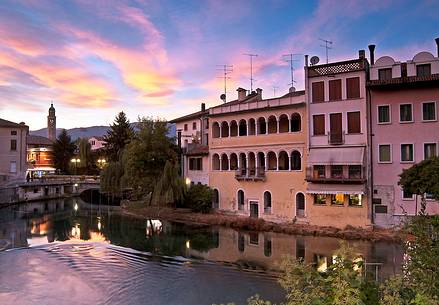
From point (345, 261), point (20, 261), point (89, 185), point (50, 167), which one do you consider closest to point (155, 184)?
point (20, 261)

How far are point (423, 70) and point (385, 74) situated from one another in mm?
2394

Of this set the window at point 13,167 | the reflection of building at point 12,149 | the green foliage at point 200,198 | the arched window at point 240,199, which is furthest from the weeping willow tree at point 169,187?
the window at point 13,167

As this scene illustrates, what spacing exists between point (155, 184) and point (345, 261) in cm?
3481

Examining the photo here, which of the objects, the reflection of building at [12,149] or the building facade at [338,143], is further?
the reflection of building at [12,149]

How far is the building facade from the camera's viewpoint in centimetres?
2842

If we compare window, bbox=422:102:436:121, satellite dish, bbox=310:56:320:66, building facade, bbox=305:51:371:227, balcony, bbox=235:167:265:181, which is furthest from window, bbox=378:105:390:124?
balcony, bbox=235:167:265:181

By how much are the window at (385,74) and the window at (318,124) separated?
191 inches

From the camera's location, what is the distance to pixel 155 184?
130 feet

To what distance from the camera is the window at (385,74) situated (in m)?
28.0

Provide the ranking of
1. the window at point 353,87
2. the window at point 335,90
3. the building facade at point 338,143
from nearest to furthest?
the building facade at point 338,143 < the window at point 353,87 < the window at point 335,90

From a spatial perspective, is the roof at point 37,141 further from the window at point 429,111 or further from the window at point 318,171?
the window at point 429,111

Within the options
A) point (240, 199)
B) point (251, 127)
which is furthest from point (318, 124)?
point (240, 199)

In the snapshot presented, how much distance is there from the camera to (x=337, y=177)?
29.0 m

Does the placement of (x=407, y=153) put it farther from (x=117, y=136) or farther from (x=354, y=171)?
(x=117, y=136)
